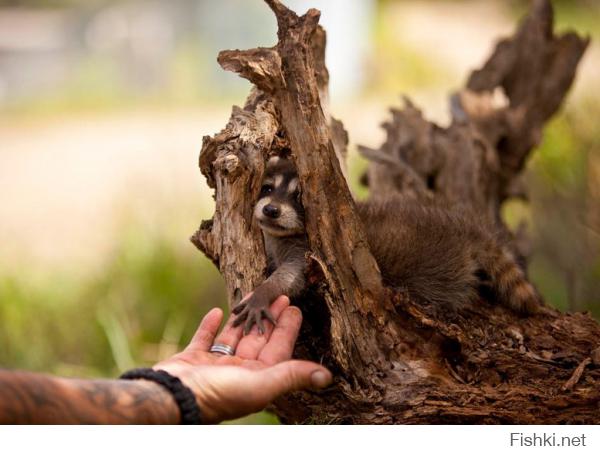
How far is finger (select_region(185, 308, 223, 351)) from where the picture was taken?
2607mm

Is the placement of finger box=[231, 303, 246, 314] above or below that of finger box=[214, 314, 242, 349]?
above

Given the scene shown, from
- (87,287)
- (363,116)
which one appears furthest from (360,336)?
(363,116)

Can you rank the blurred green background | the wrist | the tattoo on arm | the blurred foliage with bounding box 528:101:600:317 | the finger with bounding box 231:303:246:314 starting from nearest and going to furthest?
the tattoo on arm
the wrist
the finger with bounding box 231:303:246:314
the blurred foliage with bounding box 528:101:600:317
the blurred green background

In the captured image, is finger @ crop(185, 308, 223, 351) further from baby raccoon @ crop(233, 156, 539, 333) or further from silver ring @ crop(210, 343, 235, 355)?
baby raccoon @ crop(233, 156, 539, 333)

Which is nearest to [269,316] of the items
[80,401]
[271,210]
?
[271,210]

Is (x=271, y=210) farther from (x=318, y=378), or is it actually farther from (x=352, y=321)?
(x=318, y=378)

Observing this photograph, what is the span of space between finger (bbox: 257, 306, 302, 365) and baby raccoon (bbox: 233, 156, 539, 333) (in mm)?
340

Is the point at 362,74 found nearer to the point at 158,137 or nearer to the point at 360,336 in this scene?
the point at 158,137

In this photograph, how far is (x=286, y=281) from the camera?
2859 mm

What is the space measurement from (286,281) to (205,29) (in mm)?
5511

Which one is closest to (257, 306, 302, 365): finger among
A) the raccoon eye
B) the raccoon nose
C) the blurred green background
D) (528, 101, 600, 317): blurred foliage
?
the raccoon nose

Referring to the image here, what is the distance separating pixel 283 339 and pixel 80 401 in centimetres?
70

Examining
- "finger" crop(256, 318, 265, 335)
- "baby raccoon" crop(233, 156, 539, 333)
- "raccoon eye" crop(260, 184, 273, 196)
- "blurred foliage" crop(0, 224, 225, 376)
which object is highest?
"raccoon eye" crop(260, 184, 273, 196)

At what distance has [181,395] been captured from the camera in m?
2.19
